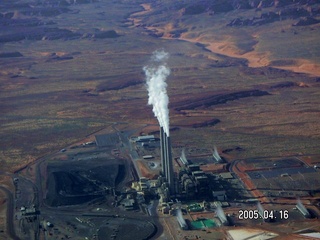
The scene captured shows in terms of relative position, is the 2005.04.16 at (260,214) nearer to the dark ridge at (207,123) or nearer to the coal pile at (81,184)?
the coal pile at (81,184)

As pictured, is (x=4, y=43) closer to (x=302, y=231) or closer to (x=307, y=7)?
(x=307, y=7)

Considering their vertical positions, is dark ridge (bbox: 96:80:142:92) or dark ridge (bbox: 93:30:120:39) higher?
dark ridge (bbox: 93:30:120:39)

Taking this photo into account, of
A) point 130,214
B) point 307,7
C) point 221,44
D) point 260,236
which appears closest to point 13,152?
point 130,214

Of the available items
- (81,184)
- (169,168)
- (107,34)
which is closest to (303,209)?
(169,168)

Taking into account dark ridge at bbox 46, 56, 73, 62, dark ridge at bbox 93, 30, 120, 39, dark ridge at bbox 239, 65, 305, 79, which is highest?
dark ridge at bbox 93, 30, 120, 39

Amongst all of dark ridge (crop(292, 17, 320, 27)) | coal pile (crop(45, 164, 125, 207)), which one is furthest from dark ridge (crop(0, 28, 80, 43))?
coal pile (crop(45, 164, 125, 207))

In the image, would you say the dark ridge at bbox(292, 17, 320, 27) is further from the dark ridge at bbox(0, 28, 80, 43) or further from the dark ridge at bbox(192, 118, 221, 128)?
the dark ridge at bbox(192, 118, 221, 128)

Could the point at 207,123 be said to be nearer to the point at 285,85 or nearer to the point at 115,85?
the point at 285,85
